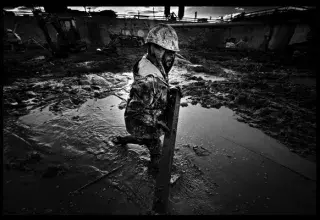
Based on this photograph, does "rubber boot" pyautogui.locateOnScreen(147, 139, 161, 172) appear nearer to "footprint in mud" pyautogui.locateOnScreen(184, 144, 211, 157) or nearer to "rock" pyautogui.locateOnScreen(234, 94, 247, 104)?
"footprint in mud" pyautogui.locateOnScreen(184, 144, 211, 157)

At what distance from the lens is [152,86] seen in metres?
1.86

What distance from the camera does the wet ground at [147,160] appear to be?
2.13m

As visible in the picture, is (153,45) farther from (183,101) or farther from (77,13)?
(77,13)

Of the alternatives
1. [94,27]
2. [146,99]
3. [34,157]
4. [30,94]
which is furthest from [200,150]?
[94,27]

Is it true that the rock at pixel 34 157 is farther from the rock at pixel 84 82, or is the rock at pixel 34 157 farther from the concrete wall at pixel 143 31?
the concrete wall at pixel 143 31

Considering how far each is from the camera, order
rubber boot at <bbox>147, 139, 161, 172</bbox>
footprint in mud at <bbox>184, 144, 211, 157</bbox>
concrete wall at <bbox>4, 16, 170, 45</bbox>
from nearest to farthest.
Result: rubber boot at <bbox>147, 139, 161, 172</bbox> → footprint in mud at <bbox>184, 144, 211, 157</bbox> → concrete wall at <bbox>4, 16, 170, 45</bbox>

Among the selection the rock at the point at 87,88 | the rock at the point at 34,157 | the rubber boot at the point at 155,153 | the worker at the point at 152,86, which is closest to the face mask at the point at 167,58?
the worker at the point at 152,86

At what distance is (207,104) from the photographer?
4.96 meters

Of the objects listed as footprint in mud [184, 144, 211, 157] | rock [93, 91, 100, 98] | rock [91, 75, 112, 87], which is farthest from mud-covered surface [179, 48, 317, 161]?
rock [91, 75, 112, 87]

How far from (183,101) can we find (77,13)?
21.4 metres

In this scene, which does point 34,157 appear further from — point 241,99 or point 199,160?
point 241,99

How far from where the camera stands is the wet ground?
83.9 inches

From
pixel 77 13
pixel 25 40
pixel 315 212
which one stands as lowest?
pixel 315 212
